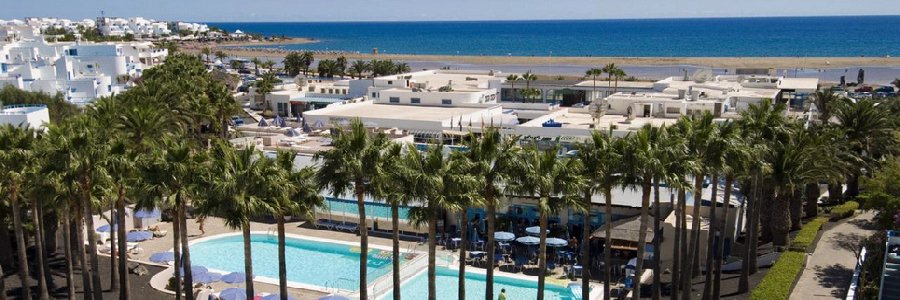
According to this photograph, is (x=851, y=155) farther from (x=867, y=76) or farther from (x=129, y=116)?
(x=867, y=76)

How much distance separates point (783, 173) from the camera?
91.2ft

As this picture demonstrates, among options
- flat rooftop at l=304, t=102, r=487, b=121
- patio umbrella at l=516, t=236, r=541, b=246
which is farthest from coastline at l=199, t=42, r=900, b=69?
Result: patio umbrella at l=516, t=236, r=541, b=246

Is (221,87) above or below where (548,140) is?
above

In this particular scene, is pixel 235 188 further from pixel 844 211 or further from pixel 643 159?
pixel 844 211

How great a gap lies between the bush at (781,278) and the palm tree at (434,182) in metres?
11.6

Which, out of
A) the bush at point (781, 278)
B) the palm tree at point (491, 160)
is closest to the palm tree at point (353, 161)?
the palm tree at point (491, 160)

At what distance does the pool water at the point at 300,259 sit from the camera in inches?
1235

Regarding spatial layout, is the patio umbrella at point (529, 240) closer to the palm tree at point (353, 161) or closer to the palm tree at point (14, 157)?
the palm tree at point (353, 161)

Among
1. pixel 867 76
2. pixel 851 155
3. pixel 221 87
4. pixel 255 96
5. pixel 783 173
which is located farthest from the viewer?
pixel 867 76

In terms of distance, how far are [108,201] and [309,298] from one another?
8129 mm

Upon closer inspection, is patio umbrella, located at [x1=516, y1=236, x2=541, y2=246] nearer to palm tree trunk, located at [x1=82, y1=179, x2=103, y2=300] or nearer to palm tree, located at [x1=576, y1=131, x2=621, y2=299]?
palm tree, located at [x1=576, y1=131, x2=621, y2=299]

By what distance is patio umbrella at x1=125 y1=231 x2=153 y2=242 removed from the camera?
110ft

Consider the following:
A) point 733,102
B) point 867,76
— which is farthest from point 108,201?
point 867,76

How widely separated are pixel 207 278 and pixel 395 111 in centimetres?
3448
